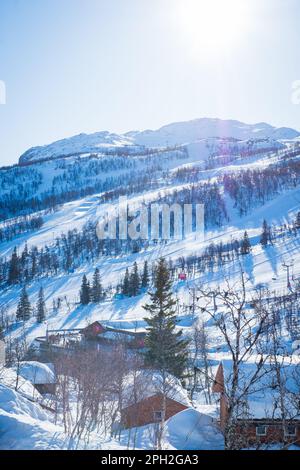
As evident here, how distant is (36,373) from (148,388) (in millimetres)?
14028

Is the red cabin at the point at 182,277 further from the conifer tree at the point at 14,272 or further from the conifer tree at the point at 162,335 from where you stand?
the conifer tree at the point at 162,335

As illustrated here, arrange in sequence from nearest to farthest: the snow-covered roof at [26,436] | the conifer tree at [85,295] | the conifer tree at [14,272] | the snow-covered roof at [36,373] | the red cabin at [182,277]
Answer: the snow-covered roof at [26,436] → the snow-covered roof at [36,373] → the conifer tree at [85,295] → the red cabin at [182,277] → the conifer tree at [14,272]

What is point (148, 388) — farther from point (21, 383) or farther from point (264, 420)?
point (21, 383)

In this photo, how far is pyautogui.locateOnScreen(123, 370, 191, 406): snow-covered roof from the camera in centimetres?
2159

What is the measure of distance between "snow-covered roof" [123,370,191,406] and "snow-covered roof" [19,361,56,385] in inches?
410

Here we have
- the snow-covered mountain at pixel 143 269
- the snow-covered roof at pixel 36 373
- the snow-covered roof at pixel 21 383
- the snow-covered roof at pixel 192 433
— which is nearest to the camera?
the snow-covered roof at pixel 192 433

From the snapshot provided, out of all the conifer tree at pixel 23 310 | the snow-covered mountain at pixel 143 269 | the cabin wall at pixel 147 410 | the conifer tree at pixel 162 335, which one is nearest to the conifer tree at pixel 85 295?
the snow-covered mountain at pixel 143 269

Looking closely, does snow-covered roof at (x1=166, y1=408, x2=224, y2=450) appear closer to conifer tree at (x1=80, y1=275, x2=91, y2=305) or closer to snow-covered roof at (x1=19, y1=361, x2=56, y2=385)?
snow-covered roof at (x1=19, y1=361, x2=56, y2=385)

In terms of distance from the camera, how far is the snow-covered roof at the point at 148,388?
21.6 meters

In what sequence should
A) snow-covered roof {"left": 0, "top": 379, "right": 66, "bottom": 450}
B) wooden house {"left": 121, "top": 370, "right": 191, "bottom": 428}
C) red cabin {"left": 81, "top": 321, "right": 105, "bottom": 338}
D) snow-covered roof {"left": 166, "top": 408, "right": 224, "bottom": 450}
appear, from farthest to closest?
red cabin {"left": 81, "top": 321, "right": 105, "bottom": 338}
wooden house {"left": 121, "top": 370, "right": 191, "bottom": 428}
snow-covered roof {"left": 166, "top": 408, "right": 224, "bottom": 450}
snow-covered roof {"left": 0, "top": 379, "right": 66, "bottom": 450}

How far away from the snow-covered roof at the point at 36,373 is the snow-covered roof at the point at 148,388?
10.4 meters

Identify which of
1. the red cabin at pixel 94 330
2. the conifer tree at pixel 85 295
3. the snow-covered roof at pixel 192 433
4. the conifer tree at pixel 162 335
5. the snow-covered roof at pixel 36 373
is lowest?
the conifer tree at pixel 85 295

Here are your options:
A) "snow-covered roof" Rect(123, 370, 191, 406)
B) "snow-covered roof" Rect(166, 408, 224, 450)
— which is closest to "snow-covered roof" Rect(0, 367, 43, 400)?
"snow-covered roof" Rect(123, 370, 191, 406)
